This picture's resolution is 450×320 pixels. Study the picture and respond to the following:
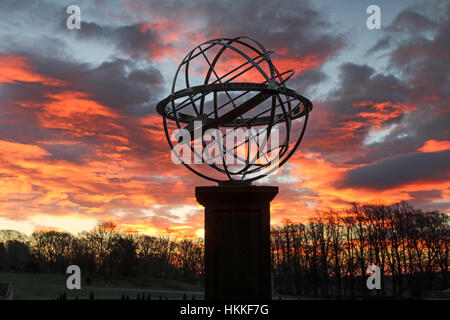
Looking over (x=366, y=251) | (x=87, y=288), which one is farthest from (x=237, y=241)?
(x=366, y=251)

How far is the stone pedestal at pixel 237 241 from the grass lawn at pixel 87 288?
24.8 meters

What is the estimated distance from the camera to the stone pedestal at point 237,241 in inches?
385

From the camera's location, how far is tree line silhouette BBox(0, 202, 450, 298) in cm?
4325

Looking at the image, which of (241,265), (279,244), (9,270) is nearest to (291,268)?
(279,244)

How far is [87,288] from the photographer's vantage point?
39.4 meters

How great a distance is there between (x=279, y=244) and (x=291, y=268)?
11.8 ft

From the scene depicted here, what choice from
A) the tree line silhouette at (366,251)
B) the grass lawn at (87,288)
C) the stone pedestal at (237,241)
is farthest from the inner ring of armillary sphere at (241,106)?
the tree line silhouette at (366,251)

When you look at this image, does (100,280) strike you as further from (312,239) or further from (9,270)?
(312,239)

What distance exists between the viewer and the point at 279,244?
182ft

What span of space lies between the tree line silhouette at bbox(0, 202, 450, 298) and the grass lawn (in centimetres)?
447

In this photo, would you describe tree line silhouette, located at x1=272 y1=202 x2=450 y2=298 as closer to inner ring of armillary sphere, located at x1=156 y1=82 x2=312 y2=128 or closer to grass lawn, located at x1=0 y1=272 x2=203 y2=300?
grass lawn, located at x1=0 y1=272 x2=203 y2=300

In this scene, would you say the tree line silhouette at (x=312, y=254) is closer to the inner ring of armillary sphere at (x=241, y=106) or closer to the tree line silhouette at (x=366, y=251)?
the tree line silhouette at (x=366, y=251)

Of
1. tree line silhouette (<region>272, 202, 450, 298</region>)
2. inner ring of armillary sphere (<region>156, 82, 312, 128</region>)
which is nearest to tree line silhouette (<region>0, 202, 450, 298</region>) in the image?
tree line silhouette (<region>272, 202, 450, 298</region>)
